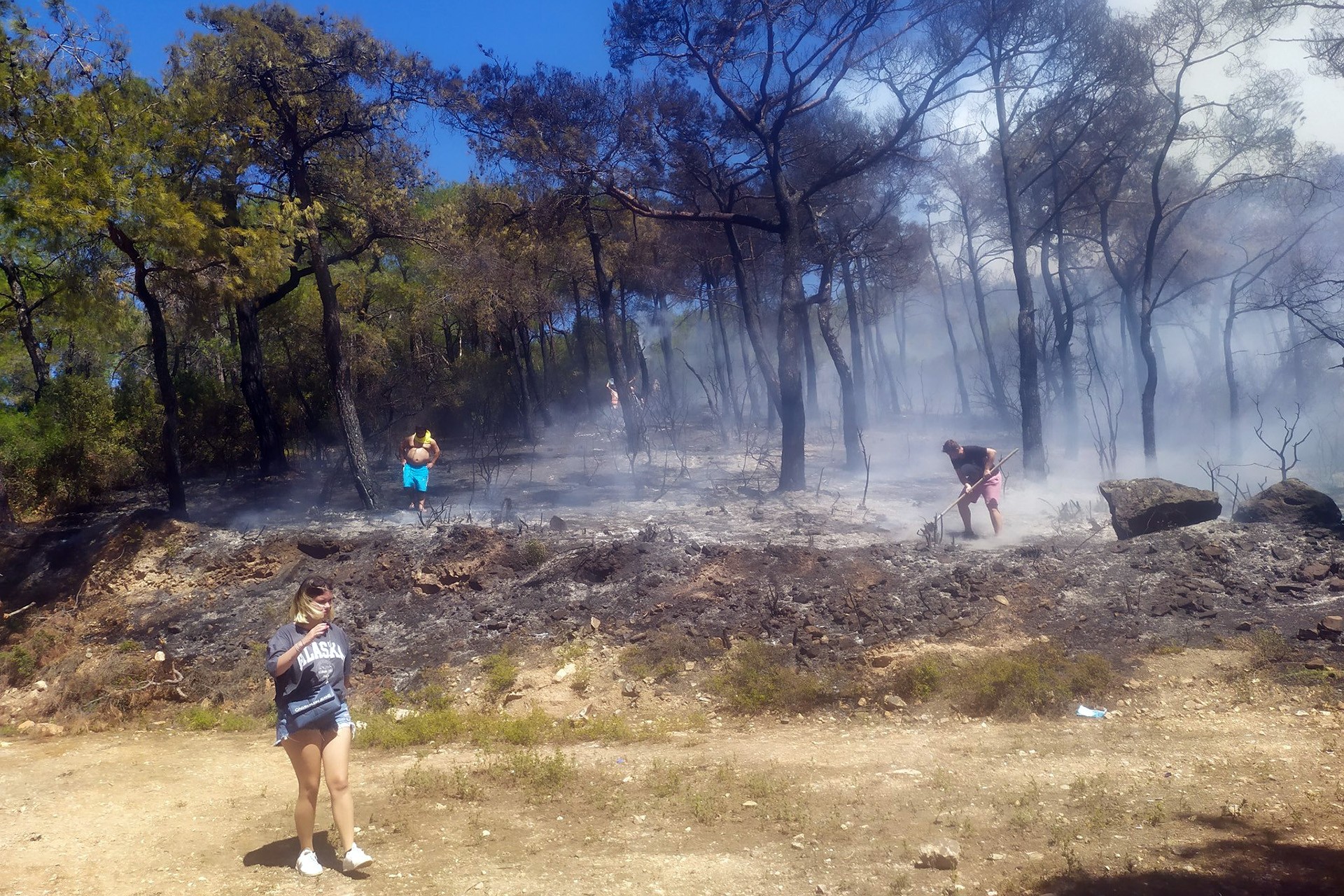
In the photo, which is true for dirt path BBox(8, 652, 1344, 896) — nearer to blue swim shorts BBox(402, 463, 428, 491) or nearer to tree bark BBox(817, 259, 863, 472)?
blue swim shorts BBox(402, 463, 428, 491)

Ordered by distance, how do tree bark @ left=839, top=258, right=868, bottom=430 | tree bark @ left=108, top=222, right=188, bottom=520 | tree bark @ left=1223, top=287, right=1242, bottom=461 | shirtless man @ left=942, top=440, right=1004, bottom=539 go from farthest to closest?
1. tree bark @ left=839, top=258, right=868, bottom=430
2. tree bark @ left=1223, top=287, right=1242, bottom=461
3. tree bark @ left=108, top=222, right=188, bottom=520
4. shirtless man @ left=942, top=440, right=1004, bottom=539

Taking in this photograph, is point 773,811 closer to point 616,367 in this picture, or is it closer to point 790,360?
point 790,360

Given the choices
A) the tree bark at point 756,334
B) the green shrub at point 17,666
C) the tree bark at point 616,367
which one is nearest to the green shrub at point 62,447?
the green shrub at point 17,666

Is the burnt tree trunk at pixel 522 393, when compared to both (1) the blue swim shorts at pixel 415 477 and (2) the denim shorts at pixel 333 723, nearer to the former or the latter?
(1) the blue swim shorts at pixel 415 477

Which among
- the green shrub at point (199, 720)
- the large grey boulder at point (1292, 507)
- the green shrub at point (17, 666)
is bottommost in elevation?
the green shrub at point (199, 720)

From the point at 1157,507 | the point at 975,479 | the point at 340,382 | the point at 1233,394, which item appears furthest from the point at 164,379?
the point at 1233,394

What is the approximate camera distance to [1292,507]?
10.2 metres

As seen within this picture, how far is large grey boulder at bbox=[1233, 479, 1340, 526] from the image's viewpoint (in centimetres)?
1001

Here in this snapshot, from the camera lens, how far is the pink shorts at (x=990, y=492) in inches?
447

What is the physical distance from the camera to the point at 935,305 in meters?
48.7

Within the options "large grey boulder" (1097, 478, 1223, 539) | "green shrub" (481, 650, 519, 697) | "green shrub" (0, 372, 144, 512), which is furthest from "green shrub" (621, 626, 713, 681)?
"green shrub" (0, 372, 144, 512)

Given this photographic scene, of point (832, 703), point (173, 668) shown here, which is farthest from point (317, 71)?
point (832, 703)

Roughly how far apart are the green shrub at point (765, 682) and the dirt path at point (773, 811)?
0.30m

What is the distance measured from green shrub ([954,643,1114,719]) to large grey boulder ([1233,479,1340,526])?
4431 mm
